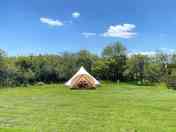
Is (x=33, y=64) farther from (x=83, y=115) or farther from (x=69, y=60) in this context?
(x=83, y=115)

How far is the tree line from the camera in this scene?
40.2m

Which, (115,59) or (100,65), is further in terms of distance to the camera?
(115,59)

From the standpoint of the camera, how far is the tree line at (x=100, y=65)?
1585 inches

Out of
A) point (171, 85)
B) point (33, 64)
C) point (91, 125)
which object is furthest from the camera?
point (33, 64)

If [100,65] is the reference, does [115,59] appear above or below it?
above

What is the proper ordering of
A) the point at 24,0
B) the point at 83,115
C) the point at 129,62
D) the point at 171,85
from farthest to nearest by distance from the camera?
1. the point at 129,62
2. the point at 171,85
3. the point at 24,0
4. the point at 83,115

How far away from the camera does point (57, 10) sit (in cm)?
2727

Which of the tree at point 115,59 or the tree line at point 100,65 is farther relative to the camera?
the tree at point 115,59

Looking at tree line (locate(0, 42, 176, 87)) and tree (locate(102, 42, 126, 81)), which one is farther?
tree (locate(102, 42, 126, 81))

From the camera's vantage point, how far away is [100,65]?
44.6 meters

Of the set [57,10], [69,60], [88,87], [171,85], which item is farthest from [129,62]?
[57,10]

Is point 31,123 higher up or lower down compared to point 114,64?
lower down

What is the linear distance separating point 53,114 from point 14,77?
2569 cm

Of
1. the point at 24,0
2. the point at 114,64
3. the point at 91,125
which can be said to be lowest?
the point at 91,125
